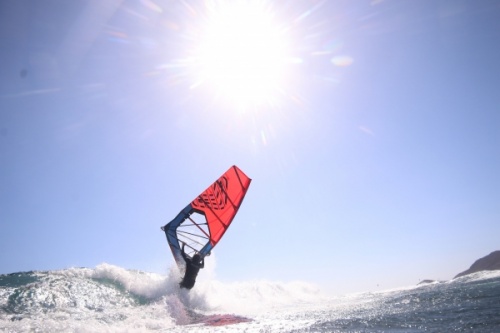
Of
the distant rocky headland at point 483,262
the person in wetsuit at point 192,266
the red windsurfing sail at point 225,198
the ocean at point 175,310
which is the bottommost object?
the distant rocky headland at point 483,262

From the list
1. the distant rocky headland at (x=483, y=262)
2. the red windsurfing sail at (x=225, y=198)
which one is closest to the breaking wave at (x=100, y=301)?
the red windsurfing sail at (x=225, y=198)

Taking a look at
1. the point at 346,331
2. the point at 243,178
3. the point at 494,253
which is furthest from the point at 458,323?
the point at 494,253

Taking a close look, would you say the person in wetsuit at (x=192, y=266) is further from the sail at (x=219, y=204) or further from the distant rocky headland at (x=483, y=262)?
the distant rocky headland at (x=483, y=262)

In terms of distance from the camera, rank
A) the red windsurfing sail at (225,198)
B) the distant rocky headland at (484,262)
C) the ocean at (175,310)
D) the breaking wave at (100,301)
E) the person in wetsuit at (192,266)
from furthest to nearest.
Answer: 1. the distant rocky headland at (484,262)
2. the red windsurfing sail at (225,198)
3. the person in wetsuit at (192,266)
4. the breaking wave at (100,301)
5. the ocean at (175,310)

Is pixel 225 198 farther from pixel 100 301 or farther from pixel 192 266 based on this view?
pixel 100 301

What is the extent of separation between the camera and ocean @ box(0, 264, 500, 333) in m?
7.82

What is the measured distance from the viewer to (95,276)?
18828mm

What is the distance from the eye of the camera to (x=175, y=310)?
535 inches

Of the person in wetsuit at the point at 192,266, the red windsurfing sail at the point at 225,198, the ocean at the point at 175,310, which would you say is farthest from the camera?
the red windsurfing sail at the point at 225,198

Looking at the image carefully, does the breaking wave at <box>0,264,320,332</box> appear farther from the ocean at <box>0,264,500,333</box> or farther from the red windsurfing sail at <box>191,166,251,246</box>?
the red windsurfing sail at <box>191,166,251,246</box>

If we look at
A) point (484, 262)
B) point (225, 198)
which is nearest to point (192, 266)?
point (225, 198)

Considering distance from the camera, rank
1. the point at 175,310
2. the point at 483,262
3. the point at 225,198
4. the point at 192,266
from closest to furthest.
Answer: the point at 175,310
the point at 192,266
the point at 225,198
the point at 483,262

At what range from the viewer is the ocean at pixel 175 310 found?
782 cm

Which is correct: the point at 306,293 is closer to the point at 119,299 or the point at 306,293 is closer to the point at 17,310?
the point at 119,299
